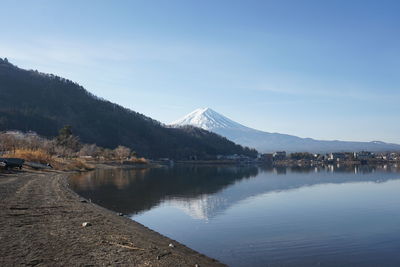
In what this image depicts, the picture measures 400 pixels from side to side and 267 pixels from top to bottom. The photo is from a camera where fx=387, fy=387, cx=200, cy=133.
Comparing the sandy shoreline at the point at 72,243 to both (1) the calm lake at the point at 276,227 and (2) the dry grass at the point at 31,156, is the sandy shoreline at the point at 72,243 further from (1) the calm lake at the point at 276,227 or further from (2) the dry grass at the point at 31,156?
(2) the dry grass at the point at 31,156

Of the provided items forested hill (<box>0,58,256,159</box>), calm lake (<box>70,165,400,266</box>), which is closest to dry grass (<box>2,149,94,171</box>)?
calm lake (<box>70,165,400,266</box>)

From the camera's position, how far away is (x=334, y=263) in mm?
10961

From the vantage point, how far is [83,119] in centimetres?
14175

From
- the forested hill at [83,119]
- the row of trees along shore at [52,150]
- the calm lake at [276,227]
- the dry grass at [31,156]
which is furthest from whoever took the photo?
the forested hill at [83,119]

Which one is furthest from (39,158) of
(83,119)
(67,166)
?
(83,119)

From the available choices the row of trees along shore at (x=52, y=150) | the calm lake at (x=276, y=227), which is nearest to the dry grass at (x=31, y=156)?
the row of trees along shore at (x=52, y=150)

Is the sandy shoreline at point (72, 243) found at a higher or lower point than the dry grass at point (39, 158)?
lower

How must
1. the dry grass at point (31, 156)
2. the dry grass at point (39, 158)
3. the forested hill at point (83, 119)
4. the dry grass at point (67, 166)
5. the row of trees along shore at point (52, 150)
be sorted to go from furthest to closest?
the forested hill at point (83, 119), the dry grass at point (67, 166), the row of trees along shore at point (52, 150), the dry grass at point (39, 158), the dry grass at point (31, 156)

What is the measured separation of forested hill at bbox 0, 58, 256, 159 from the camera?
121500mm

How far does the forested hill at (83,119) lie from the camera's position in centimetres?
12150

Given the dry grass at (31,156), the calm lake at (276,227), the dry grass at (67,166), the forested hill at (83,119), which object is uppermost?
the forested hill at (83,119)

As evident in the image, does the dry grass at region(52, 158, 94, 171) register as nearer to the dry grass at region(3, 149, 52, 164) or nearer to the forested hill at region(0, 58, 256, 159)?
the dry grass at region(3, 149, 52, 164)

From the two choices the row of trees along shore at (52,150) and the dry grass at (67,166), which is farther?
the dry grass at (67,166)

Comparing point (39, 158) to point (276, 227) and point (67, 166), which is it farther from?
point (276, 227)
